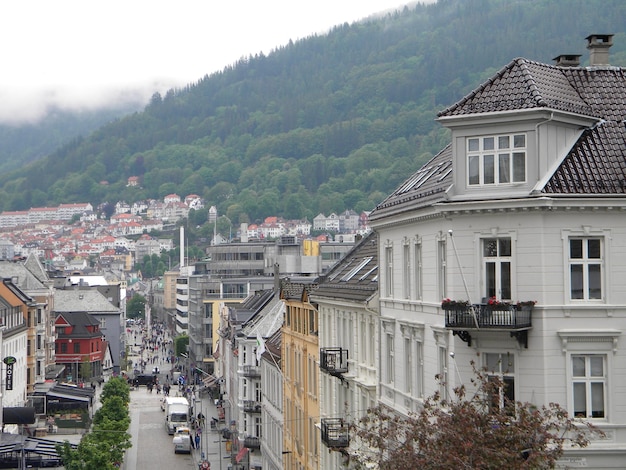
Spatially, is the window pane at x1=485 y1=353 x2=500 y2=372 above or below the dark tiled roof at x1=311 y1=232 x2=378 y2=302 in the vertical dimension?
below

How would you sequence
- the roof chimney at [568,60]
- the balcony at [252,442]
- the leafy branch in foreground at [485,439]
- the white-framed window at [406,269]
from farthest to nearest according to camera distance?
1. the balcony at [252,442]
2. the white-framed window at [406,269]
3. the roof chimney at [568,60]
4. the leafy branch in foreground at [485,439]

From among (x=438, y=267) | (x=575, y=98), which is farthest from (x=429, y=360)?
(x=575, y=98)

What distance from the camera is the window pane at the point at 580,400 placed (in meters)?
24.2

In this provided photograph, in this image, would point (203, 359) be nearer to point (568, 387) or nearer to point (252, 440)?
point (252, 440)

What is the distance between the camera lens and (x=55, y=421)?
93188 millimetres

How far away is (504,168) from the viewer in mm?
24609

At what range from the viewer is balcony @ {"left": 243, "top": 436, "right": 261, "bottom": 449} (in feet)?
246

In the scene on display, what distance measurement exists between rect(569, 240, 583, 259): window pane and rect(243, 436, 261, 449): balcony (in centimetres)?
5217

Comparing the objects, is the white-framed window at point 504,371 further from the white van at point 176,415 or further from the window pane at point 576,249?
the white van at point 176,415

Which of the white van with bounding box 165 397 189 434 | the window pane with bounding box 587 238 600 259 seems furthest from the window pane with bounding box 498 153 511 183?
the white van with bounding box 165 397 189 434

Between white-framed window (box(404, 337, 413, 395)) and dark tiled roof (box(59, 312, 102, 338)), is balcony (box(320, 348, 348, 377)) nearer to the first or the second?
white-framed window (box(404, 337, 413, 395))

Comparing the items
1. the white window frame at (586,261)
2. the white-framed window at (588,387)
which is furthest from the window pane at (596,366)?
the white window frame at (586,261)

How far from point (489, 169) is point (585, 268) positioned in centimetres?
270

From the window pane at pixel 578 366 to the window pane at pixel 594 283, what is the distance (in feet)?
4.03
